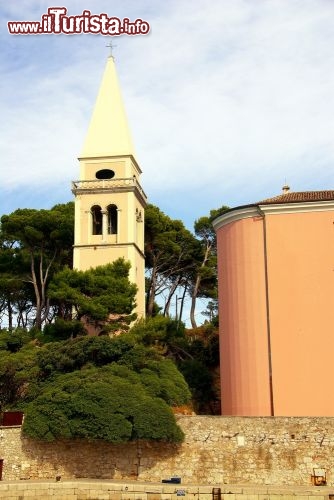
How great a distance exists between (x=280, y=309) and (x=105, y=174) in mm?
14158

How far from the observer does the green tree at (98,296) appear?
2941 centimetres

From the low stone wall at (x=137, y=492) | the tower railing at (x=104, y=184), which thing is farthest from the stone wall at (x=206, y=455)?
the tower railing at (x=104, y=184)

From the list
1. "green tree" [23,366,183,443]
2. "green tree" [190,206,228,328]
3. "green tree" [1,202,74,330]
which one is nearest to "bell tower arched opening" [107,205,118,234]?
"green tree" [1,202,74,330]

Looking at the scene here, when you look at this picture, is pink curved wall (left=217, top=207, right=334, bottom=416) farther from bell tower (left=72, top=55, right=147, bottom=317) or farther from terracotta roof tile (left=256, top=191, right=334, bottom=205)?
bell tower (left=72, top=55, right=147, bottom=317)

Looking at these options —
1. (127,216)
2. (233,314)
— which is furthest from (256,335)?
(127,216)

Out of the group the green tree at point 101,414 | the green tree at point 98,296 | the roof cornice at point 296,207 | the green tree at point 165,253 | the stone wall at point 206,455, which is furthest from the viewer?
the green tree at point 165,253

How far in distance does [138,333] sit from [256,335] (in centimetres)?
619

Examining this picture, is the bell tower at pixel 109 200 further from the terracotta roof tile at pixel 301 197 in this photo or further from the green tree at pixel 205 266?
the terracotta roof tile at pixel 301 197

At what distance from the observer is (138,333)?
29.3 meters

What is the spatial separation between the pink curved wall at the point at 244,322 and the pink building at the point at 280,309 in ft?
0.11

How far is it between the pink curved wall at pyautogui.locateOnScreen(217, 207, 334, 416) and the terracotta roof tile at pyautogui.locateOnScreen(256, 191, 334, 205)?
1.55 feet

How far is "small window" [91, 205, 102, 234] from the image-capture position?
3491 centimetres

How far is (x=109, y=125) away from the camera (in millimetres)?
36406

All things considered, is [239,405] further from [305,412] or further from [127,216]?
[127,216]
